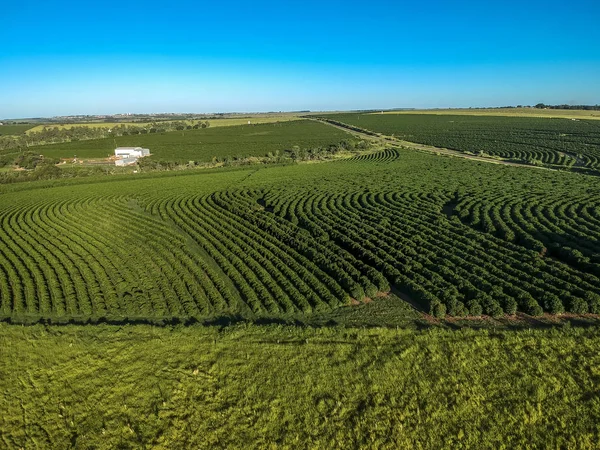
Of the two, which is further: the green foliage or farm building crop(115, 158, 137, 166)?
farm building crop(115, 158, 137, 166)

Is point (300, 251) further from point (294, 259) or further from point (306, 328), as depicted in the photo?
point (306, 328)

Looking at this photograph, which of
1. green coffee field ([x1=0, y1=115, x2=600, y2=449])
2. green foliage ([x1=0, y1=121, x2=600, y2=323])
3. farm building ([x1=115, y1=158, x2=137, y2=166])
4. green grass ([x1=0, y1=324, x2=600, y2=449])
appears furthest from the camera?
farm building ([x1=115, y1=158, x2=137, y2=166])

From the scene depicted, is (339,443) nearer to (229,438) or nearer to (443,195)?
Answer: (229,438)

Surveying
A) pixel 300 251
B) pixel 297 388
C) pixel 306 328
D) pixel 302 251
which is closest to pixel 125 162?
pixel 300 251

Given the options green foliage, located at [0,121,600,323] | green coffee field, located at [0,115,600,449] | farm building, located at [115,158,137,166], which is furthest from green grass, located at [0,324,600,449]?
farm building, located at [115,158,137,166]

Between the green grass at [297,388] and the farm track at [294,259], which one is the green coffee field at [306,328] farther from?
the farm track at [294,259]

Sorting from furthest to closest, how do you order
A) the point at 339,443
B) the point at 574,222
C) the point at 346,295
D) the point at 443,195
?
the point at 443,195 < the point at 574,222 < the point at 346,295 < the point at 339,443

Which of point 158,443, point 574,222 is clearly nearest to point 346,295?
point 158,443

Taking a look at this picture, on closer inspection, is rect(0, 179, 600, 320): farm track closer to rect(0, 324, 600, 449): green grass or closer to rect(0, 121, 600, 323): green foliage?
rect(0, 121, 600, 323): green foliage
